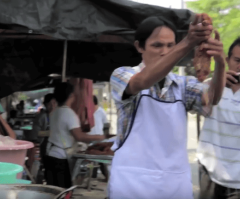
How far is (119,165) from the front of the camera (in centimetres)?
177

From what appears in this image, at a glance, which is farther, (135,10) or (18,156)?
(135,10)

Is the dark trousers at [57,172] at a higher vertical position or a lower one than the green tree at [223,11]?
lower

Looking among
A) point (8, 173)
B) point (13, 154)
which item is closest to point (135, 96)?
point (8, 173)

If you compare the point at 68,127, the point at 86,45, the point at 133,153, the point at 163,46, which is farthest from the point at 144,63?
the point at 86,45

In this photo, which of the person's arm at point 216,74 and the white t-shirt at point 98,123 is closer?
the person's arm at point 216,74

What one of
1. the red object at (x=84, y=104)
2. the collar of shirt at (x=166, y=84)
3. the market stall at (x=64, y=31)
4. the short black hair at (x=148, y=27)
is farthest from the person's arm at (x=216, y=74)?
the red object at (x=84, y=104)

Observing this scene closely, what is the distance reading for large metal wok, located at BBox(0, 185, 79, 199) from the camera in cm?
172

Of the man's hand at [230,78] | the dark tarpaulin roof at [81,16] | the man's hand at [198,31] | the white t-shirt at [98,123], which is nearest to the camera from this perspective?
the man's hand at [198,31]

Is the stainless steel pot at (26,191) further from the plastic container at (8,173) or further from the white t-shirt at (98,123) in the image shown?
the white t-shirt at (98,123)

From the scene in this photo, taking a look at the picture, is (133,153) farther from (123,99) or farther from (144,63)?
(144,63)

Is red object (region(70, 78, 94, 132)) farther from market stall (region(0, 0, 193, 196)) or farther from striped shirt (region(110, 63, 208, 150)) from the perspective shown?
striped shirt (region(110, 63, 208, 150))

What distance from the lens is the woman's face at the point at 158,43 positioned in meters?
1.78

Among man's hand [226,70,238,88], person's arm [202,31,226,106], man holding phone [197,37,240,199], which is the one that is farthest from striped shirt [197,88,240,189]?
person's arm [202,31,226,106]

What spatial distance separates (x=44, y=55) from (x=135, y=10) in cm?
228
